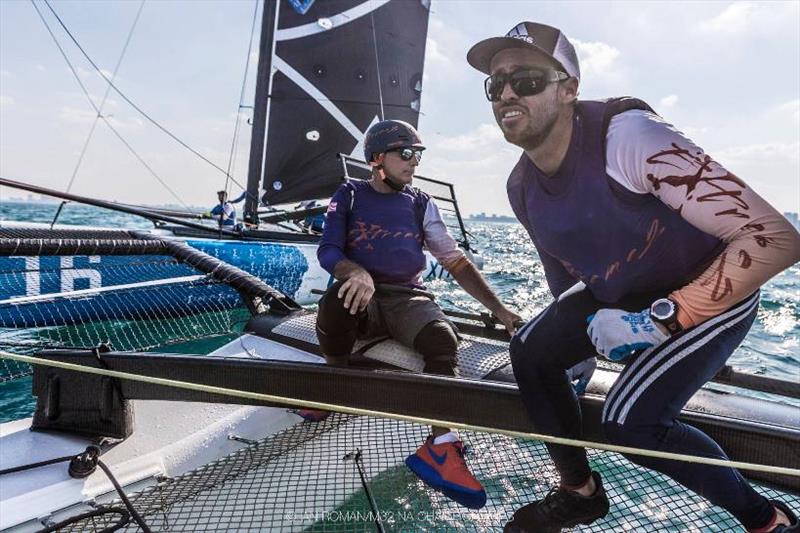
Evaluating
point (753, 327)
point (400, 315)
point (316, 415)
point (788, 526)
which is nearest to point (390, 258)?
point (400, 315)

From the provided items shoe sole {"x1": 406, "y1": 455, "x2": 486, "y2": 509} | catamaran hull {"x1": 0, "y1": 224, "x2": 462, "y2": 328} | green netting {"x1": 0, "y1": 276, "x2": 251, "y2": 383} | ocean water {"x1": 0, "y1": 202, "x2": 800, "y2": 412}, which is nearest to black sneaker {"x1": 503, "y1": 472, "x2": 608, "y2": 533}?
shoe sole {"x1": 406, "y1": 455, "x2": 486, "y2": 509}

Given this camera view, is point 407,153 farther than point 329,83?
No

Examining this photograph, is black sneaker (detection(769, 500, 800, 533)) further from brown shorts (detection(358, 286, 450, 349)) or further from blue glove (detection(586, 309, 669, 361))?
brown shorts (detection(358, 286, 450, 349))

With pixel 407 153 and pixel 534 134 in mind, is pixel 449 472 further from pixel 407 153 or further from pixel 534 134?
pixel 407 153

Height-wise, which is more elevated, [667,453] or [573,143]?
[573,143]

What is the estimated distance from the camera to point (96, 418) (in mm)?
2031

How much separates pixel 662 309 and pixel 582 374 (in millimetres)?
1077

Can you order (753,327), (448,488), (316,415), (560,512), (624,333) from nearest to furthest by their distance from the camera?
1. (624,333)
2. (560,512)
3. (448,488)
4. (316,415)
5. (753,327)

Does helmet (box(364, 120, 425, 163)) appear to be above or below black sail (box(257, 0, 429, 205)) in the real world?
below

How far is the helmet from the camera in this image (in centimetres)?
257

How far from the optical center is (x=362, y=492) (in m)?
1.93

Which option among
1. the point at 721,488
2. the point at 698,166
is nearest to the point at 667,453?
the point at 721,488

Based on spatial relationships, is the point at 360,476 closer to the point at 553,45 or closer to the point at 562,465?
the point at 562,465

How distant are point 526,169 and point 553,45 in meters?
0.41
